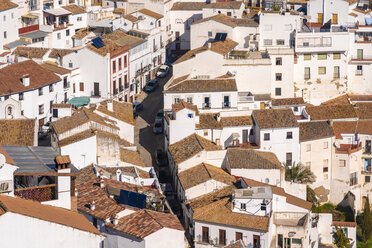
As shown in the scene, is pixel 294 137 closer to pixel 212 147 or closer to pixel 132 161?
pixel 212 147

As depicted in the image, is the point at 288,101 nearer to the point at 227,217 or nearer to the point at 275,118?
the point at 275,118

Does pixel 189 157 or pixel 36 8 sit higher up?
pixel 36 8

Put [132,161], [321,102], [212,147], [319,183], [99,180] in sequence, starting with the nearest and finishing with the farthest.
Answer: [99,180] < [132,161] < [212,147] < [319,183] < [321,102]

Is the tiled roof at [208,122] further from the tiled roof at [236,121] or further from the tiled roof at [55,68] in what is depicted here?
the tiled roof at [55,68]

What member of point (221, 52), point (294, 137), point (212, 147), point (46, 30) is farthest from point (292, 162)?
point (46, 30)

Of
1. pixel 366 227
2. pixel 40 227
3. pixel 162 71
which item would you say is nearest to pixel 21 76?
pixel 162 71

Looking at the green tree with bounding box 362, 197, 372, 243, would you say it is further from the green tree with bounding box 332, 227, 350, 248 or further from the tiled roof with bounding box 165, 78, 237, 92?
the tiled roof with bounding box 165, 78, 237, 92

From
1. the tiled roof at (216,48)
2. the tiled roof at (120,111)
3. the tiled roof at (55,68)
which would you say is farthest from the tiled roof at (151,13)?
the tiled roof at (120,111)
